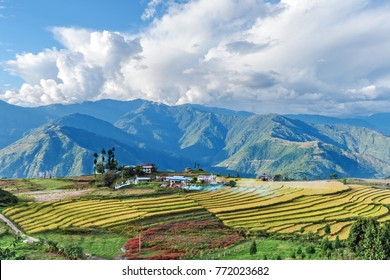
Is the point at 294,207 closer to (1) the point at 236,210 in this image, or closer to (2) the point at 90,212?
(1) the point at 236,210

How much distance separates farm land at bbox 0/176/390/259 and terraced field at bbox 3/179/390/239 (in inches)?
4.3

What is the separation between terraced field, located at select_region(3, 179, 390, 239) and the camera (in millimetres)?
35500

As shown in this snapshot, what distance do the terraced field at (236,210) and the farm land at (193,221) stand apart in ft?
0.36

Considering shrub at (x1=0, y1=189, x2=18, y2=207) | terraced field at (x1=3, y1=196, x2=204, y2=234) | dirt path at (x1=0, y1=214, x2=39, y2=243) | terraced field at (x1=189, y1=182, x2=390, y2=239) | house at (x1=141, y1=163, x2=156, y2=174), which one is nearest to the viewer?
dirt path at (x1=0, y1=214, x2=39, y2=243)

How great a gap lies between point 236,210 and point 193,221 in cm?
651

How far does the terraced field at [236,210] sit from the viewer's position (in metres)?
35.5

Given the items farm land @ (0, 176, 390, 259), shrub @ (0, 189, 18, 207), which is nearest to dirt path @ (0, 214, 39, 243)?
farm land @ (0, 176, 390, 259)

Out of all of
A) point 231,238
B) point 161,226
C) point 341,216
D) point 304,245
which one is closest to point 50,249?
point 161,226

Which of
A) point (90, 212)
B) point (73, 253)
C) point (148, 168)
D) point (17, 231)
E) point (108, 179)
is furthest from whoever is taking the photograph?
point (148, 168)

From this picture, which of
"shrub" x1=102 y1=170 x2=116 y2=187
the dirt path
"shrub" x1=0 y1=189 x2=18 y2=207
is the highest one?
"shrub" x1=102 y1=170 x2=116 y2=187

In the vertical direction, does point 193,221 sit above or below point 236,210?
below

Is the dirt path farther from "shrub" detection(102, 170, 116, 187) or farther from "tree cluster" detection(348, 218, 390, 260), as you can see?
"tree cluster" detection(348, 218, 390, 260)

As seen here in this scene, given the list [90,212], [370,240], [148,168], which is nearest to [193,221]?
[90,212]

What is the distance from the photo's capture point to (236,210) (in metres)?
40.0
